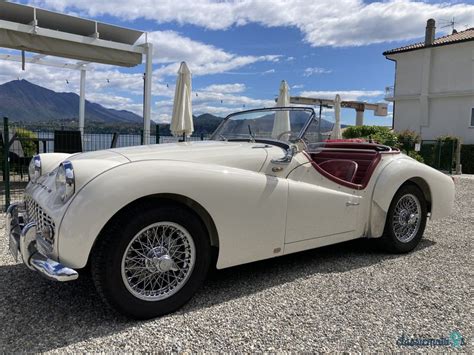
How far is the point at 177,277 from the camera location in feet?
9.10

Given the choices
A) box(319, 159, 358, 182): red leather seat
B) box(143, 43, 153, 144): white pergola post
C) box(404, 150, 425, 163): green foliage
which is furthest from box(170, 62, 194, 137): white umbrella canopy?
box(404, 150, 425, 163): green foliage

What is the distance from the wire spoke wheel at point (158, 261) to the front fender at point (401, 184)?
2130mm

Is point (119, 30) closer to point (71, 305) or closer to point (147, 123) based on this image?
point (147, 123)

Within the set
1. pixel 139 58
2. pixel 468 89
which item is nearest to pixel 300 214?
pixel 139 58

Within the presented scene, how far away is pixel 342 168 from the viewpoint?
4.20 metres

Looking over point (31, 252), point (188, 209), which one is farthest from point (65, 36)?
point (188, 209)

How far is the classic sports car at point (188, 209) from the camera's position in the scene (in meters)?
2.47

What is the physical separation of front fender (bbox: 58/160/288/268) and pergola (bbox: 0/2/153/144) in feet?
18.3

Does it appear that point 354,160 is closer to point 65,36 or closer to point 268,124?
point 268,124

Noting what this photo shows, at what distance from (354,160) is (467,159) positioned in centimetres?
2006

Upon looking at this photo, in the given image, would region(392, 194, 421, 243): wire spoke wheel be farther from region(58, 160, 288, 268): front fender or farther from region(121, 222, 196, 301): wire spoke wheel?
region(121, 222, 196, 301): wire spoke wheel

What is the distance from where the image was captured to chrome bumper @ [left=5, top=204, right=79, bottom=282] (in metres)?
2.33

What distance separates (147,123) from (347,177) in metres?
6.01

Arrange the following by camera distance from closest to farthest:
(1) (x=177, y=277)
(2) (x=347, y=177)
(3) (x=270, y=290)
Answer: (1) (x=177, y=277)
(3) (x=270, y=290)
(2) (x=347, y=177)
